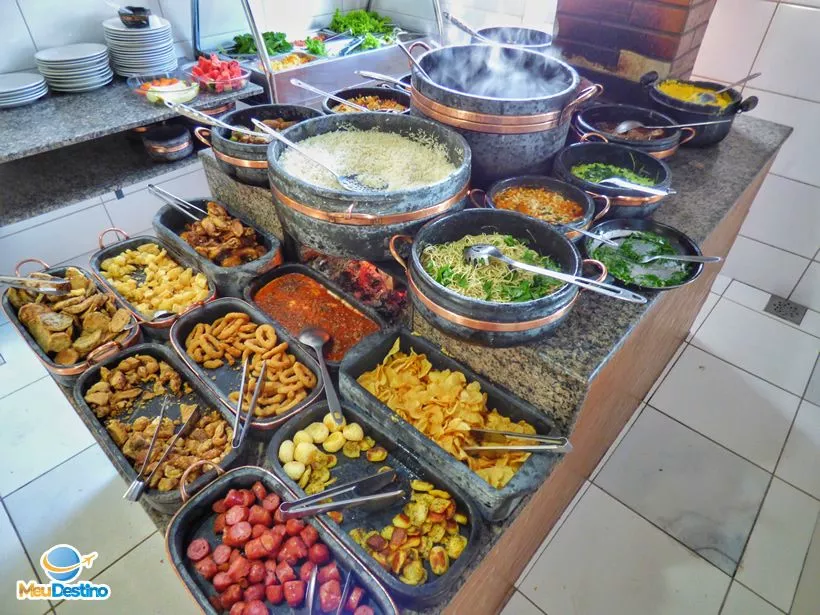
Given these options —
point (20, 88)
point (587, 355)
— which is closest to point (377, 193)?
point (587, 355)

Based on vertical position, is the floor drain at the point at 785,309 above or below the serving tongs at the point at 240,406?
below

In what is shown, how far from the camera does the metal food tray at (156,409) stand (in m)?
1.29

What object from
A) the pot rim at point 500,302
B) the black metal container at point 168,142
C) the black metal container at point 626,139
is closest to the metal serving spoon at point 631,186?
the black metal container at point 626,139

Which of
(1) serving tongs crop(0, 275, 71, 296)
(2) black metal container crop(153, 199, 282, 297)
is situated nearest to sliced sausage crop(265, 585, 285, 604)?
(2) black metal container crop(153, 199, 282, 297)

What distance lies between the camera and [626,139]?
6.35 feet

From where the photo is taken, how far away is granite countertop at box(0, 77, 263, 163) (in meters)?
2.70

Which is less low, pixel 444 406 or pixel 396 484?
pixel 444 406

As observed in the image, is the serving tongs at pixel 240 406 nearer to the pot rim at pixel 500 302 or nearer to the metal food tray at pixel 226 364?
the metal food tray at pixel 226 364

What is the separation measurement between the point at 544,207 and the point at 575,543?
1.42 meters

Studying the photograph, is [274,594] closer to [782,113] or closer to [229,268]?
[229,268]

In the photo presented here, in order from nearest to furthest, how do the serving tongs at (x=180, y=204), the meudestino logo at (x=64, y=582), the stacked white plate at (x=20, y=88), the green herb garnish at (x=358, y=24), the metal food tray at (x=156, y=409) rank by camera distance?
the metal food tray at (x=156, y=409) → the meudestino logo at (x=64, y=582) → the serving tongs at (x=180, y=204) → the stacked white plate at (x=20, y=88) → the green herb garnish at (x=358, y=24)

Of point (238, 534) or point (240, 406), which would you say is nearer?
point (238, 534)

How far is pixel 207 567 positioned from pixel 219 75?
10.3 feet

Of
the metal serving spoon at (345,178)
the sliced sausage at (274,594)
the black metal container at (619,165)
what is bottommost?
the sliced sausage at (274,594)
